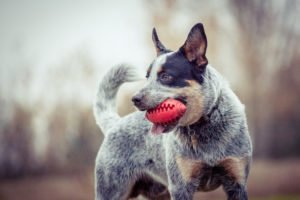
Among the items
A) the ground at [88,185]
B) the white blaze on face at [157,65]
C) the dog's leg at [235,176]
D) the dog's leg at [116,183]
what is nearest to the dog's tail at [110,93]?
the dog's leg at [116,183]

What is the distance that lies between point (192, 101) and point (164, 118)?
134mm

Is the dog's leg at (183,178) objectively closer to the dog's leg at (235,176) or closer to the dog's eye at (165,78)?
the dog's leg at (235,176)

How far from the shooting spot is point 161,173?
2824 millimetres

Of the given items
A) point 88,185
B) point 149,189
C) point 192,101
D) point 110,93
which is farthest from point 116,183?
point 88,185

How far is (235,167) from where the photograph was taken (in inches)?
103

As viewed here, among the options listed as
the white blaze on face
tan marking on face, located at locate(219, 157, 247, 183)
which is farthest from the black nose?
tan marking on face, located at locate(219, 157, 247, 183)

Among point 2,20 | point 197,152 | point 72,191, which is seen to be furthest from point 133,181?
point 2,20

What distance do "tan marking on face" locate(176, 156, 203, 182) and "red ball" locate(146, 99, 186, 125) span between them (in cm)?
20

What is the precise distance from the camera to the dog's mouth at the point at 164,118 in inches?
99.0

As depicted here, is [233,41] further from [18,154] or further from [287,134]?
[18,154]

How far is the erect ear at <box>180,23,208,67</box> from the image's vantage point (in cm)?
256

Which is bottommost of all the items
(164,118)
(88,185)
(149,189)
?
(88,185)

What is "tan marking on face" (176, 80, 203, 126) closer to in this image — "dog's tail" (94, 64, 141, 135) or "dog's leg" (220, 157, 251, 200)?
"dog's leg" (220, 157, 251, 200)

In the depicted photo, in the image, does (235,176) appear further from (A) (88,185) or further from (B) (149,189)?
(A) (88,185)
